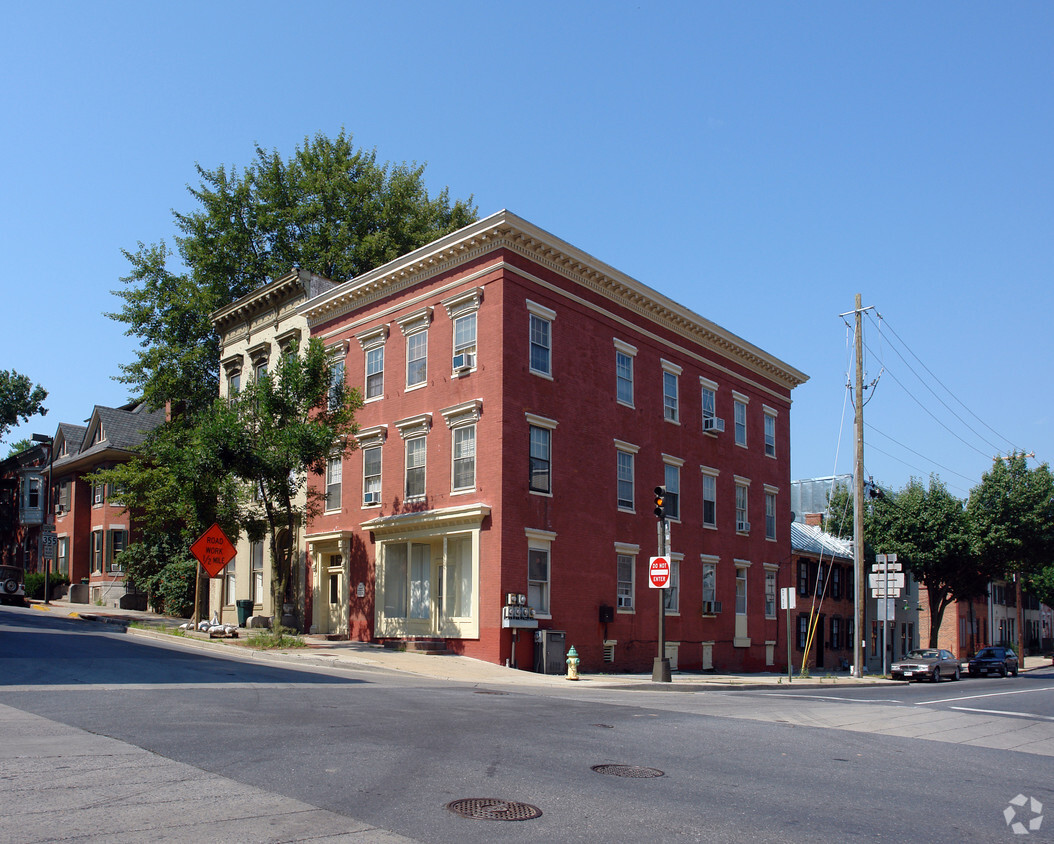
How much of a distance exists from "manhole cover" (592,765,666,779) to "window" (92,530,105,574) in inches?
1877

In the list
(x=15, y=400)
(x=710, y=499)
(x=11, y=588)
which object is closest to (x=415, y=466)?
(x=710, y=499)

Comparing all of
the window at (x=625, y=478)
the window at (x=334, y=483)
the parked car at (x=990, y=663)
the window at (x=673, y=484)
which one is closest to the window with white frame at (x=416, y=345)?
the window at (x=334, y=483)

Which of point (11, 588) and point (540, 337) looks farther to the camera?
point (11, 588)

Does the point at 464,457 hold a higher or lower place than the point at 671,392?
lower

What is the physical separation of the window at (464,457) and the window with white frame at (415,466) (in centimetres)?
153

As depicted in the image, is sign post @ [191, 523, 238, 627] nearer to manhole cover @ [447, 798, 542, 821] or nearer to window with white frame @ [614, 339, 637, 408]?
window with white frame @ [614, 339, 637, 408]

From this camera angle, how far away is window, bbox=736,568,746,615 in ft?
124

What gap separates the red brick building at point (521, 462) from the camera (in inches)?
1064

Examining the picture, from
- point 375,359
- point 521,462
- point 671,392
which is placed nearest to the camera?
point 521,462

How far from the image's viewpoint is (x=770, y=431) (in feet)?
135

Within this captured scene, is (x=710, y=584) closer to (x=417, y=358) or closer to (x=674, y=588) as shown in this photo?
(x=674, y=588)

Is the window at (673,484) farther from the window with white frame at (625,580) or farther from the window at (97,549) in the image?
the window at (97,549)

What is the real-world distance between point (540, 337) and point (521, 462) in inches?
163

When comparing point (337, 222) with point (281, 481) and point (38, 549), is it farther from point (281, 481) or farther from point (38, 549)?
point (38, 549)
